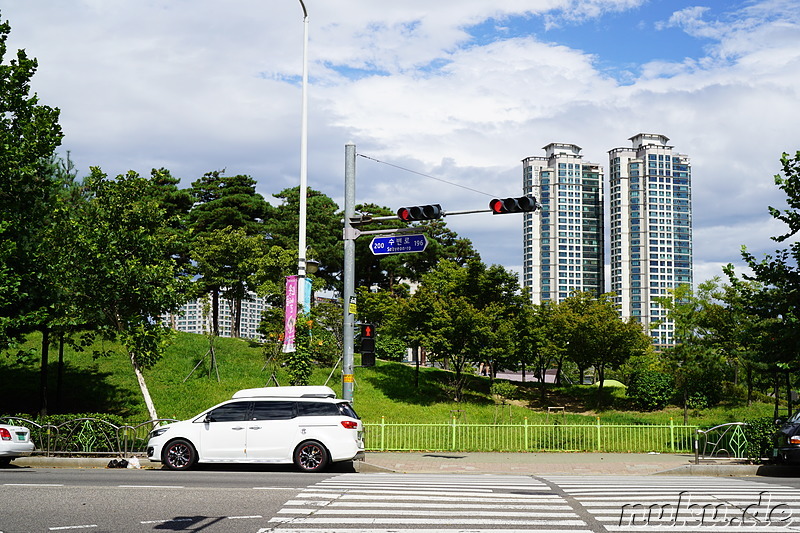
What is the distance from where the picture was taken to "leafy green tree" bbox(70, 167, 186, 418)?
22.4 meters

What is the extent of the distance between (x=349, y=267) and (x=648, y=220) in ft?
472

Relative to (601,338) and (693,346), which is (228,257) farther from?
(693,346)

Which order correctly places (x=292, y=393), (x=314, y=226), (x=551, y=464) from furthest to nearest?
(x=314, y=226) < (x=551, y=464) < (x=292, y=393)

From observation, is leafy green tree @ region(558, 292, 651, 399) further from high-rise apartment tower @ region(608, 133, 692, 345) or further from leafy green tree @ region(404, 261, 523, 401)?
high-rise apartment tower @ region(608, 133, 692, 345)

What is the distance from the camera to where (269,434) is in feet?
55.1

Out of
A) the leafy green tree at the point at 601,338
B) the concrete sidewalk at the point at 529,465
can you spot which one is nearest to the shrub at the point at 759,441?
the concrete sidewalk at the point at 529,465

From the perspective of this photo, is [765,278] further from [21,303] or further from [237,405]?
[21,303]

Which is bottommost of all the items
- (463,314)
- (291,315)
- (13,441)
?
(13,441)

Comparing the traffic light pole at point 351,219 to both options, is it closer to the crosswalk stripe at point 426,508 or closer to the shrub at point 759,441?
the crosswalk stripe at point 426,508

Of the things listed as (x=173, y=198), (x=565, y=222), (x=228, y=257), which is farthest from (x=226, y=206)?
(x=565, y=222)

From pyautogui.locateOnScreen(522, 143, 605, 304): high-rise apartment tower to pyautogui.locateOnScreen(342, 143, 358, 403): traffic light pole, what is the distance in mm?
139166

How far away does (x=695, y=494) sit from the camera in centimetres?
1199

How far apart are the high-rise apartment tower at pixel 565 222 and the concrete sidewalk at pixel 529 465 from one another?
Answer: 137m

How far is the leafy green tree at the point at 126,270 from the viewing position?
22.4 meters
